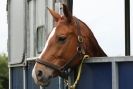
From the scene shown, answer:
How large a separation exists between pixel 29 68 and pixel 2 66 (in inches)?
741

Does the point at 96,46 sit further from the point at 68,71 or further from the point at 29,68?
the point at 29,68

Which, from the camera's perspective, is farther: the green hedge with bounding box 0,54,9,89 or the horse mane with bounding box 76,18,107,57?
the green hedge with bounding box 0,54,9,89

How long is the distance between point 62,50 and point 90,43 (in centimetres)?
32

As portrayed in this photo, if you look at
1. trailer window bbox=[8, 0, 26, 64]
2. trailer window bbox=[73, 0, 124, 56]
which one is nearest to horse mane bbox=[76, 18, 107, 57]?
trailer window bbox=[73, 0, 124, 56]

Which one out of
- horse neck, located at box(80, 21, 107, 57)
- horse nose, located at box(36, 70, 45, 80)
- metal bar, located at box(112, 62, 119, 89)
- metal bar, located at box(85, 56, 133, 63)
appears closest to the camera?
metal bar, located at box(85, 56, 133, 63)

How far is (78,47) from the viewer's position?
3.97 m

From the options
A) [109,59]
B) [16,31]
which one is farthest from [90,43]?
[16,31]

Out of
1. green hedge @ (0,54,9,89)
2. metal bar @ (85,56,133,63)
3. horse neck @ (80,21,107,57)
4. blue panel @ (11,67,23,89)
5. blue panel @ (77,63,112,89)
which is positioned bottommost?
green hedge @ (0,54,9,89)

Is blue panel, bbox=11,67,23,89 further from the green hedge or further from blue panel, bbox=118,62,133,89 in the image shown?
the green hedge

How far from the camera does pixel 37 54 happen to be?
5.46 metres

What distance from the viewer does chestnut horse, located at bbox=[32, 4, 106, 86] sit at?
12.6 feet

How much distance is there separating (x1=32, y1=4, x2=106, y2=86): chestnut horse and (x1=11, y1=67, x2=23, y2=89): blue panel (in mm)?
2262

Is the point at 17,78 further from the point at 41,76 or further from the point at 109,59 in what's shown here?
the point at 109,59

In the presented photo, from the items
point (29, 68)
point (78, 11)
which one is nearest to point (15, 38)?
point (29, 68)
